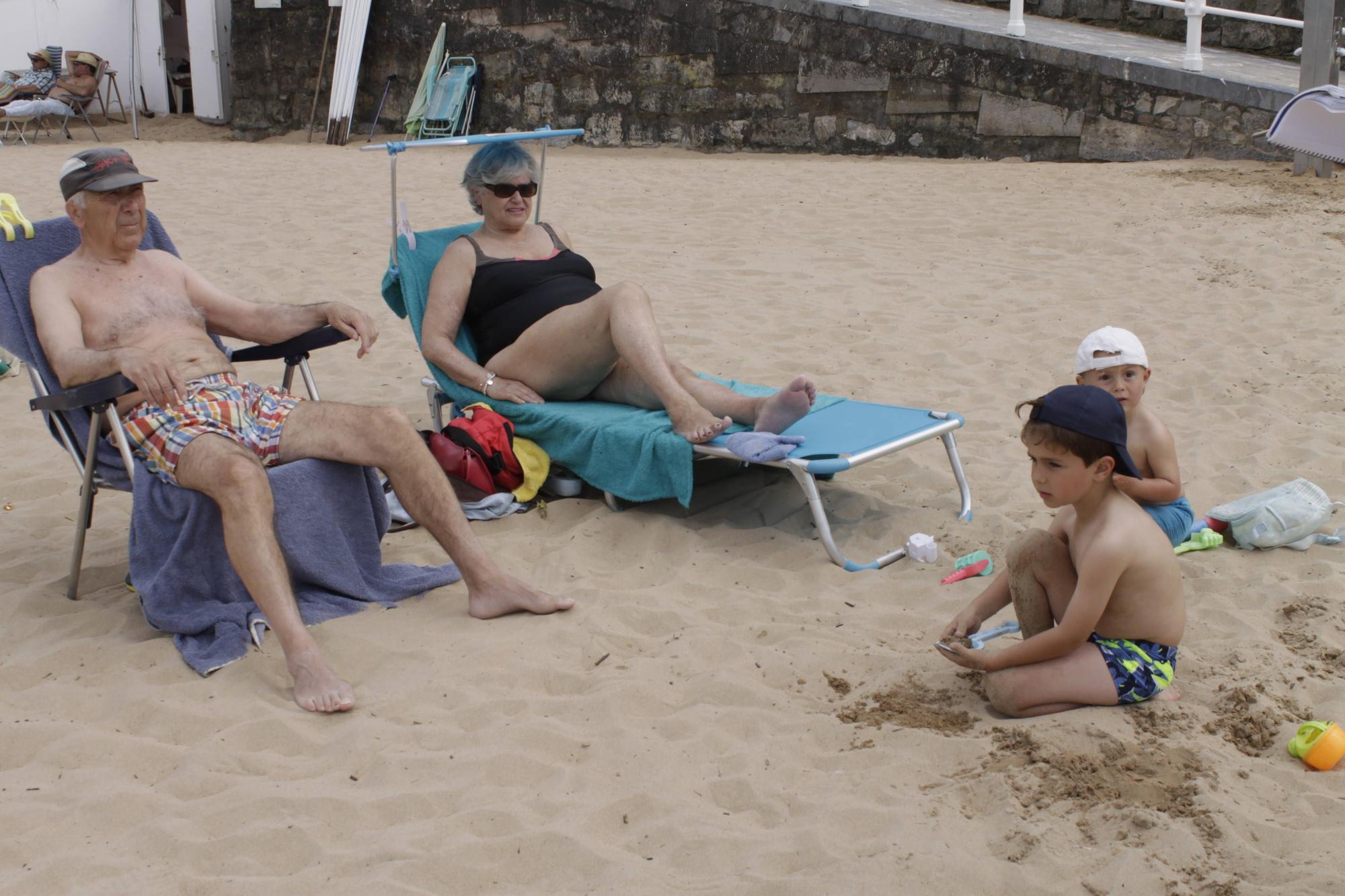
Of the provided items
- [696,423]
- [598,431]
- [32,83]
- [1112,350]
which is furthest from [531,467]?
[32,83]

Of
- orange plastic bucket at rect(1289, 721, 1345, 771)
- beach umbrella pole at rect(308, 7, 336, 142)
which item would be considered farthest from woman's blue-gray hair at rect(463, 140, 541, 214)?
beach umbrella pole at rect(308, 7, 336, 142)

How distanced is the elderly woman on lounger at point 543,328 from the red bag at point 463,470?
12.3 inches

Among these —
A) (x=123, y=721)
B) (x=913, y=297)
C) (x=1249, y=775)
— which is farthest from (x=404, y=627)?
(x=913, y=297)

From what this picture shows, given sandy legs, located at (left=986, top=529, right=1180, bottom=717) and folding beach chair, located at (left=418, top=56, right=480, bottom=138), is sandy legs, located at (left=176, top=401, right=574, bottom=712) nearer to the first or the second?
sandy legs, located at (left=986, top=529, right=1180, bottom=717)

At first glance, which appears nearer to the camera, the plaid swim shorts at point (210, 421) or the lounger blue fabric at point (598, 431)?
the plaid swim shorts at point (210, 421)

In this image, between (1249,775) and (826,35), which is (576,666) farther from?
(826,35)

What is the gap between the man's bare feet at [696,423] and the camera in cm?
377

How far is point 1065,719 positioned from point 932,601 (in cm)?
78

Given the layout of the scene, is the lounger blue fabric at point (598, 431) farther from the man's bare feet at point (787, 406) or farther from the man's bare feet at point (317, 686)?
the man's bare feet at point (317, 686)

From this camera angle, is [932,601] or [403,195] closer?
[932,601]

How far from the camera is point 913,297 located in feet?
20.8

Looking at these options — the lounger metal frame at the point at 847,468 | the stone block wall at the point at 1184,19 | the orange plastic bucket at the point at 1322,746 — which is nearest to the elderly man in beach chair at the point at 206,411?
the lounger metal frame at the point at 847,468

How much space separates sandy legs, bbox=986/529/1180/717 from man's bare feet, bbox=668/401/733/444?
4.07ft

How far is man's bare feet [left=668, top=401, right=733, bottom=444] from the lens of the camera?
3.77 meters
